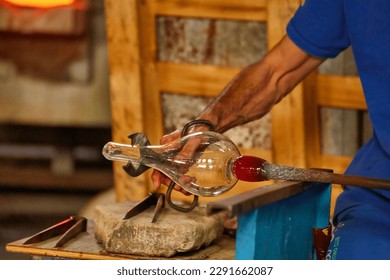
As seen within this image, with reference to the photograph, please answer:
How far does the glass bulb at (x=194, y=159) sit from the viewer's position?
9.14 feet

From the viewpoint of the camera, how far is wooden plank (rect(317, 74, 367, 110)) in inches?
154

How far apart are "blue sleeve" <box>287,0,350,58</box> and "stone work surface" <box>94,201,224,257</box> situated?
71 centimetres

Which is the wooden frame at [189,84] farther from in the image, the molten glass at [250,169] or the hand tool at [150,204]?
the molten glass at [250,169]

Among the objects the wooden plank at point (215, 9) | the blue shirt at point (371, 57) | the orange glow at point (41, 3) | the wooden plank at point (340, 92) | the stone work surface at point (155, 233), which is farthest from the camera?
the orange glow at point (41, 3)

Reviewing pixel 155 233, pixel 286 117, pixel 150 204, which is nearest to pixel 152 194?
pixel 150 204

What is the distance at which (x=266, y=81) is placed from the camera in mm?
3408

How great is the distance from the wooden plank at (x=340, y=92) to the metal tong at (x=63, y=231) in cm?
125

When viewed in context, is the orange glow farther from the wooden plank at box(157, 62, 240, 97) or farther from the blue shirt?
the blue shirt

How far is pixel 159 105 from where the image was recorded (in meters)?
4.32

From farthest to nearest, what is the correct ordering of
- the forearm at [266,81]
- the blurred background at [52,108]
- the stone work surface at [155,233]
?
the blurred background at [52,108]
the forearm at [266,81]
the stone work surface at [155,233]

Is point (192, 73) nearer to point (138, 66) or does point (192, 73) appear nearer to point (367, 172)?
point (138, 66)

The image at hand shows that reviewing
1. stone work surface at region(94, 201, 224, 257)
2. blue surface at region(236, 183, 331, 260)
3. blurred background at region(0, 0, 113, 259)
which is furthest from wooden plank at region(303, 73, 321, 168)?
blurred background at region(0, 0, 113, 259)

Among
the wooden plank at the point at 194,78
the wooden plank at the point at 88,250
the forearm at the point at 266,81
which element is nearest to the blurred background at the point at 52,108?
the wooden plank at the point at 194,78
